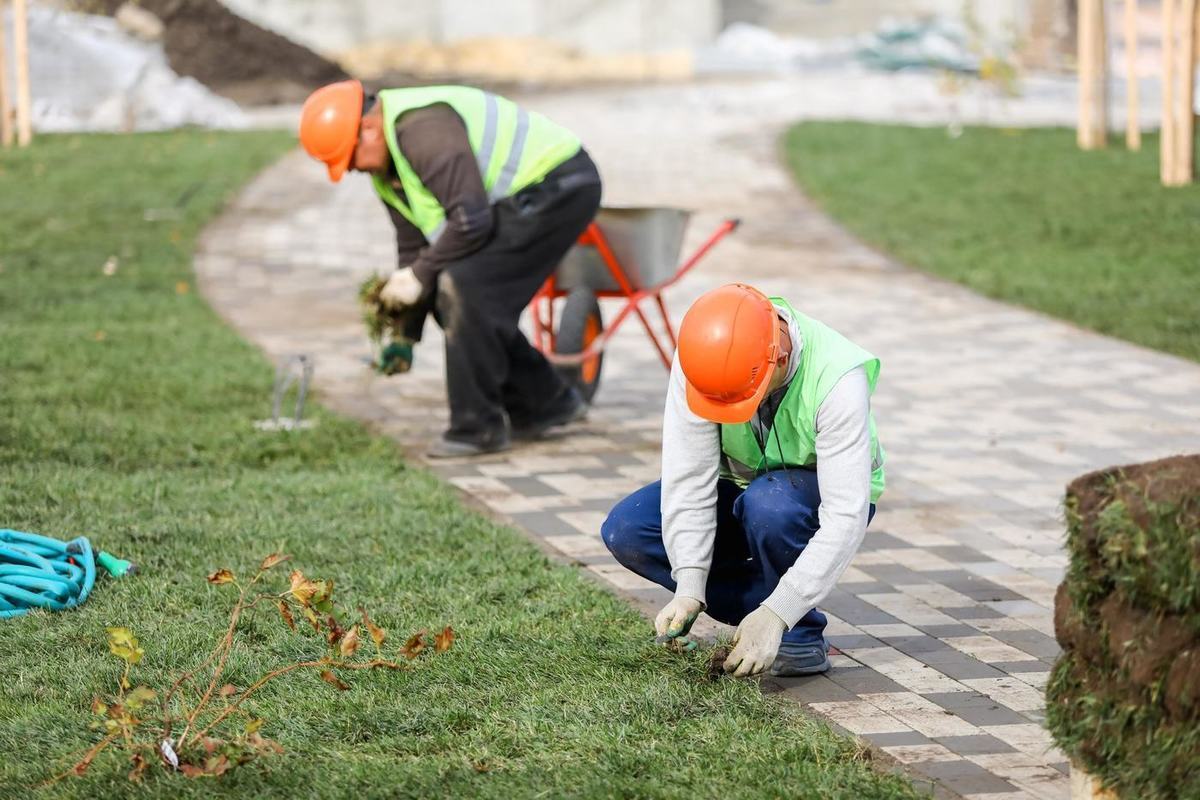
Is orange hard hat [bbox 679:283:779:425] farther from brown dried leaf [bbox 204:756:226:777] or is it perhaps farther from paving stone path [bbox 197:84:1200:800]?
brown dried leaf [bbox 204:756:226:777]

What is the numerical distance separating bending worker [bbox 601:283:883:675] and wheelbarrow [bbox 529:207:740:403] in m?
3.08

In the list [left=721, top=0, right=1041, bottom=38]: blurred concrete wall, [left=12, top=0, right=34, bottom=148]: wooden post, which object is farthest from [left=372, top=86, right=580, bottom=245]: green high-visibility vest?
[left=721, top=0, right=1041, bottom=38]: blurred concrete wall

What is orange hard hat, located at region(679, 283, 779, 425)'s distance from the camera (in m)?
3.93

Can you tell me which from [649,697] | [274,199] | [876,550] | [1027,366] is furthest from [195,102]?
[649,697]

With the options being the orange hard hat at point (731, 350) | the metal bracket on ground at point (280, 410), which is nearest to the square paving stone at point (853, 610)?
the orange hard hat at point (731, 350)

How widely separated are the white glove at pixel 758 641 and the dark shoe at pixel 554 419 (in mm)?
3412

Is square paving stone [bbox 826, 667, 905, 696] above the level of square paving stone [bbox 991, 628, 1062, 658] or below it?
above

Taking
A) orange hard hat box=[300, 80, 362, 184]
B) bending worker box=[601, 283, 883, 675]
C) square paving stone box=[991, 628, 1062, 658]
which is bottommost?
square paving stone box=[991, 628, 1062, 658]

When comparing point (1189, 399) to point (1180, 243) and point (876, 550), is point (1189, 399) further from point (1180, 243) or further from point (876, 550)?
point (1180, 243)

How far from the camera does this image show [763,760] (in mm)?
3809

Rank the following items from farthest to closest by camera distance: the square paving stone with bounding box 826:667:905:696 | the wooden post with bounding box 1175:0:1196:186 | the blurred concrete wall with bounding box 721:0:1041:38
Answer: the blurred concrete wall with bounding box 721:0:1041:38 → the wooden post with bounding box 1175:0:1196:186 → the square paving stone with bounding box 826:667:905:696

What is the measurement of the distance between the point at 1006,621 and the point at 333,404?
4.07m

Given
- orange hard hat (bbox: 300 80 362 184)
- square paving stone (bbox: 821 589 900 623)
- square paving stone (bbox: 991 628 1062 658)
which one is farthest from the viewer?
orange hard hat (bbox: 300 80 362 184)

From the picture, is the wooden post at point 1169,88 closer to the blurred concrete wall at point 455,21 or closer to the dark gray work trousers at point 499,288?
the dark gray work trousers at point 499,288
